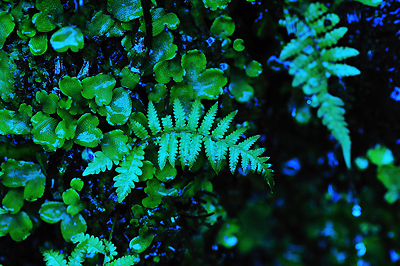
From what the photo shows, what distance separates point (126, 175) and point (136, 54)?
498mm

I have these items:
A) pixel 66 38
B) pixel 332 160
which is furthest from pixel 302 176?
pixel 66 38

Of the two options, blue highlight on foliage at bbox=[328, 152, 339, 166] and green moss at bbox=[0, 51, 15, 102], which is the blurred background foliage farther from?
green moss at bbox=[0, 51, 15, 102]

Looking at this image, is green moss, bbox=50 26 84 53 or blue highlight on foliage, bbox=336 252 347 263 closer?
green moss, bbox=50 26 84 53

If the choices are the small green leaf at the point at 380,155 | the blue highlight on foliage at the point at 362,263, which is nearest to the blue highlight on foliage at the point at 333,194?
the small green leaf at the point at 380,155

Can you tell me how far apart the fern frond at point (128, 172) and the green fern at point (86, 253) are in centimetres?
24

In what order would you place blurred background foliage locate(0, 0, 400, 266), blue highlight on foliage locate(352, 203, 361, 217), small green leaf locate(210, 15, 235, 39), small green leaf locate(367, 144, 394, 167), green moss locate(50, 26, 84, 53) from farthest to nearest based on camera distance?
blue highlight on foliage locate(352, 203, 361, 217) → small green leaf locate(367, 144, 394, 167) → blurred background foliage locate(0, 0, 400, 266) → small green leaf locate(210, 15, 235, 39) → green moss locate(50, 26, 84, 53)

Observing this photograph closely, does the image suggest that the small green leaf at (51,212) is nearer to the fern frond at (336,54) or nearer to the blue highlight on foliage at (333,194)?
the fern frond at (336,54)

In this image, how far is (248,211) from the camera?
6.00 feet

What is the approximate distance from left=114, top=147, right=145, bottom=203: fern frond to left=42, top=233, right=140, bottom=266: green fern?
238 millimetres

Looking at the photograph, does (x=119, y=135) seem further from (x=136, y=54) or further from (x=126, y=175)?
(x=136, y=54)

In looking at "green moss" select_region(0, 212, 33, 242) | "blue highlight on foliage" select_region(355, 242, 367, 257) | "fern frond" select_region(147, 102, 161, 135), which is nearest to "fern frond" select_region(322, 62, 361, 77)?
"fern frond" select_region(147, 102, 161, 135)

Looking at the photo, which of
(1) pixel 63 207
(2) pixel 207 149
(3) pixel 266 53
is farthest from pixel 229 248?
(3) pixel 266 53

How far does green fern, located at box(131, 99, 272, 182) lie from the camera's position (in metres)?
1.15

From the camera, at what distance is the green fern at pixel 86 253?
116 centimetres
